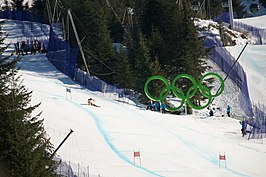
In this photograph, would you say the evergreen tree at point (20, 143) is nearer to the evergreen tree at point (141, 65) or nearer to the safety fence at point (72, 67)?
the safety fence at point (72, 67)

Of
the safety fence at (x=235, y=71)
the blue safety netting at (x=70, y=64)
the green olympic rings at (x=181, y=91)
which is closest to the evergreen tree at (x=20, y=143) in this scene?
the green olympic rings at (x=181, y=91)

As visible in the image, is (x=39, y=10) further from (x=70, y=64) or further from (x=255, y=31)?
(x=70, y=64)

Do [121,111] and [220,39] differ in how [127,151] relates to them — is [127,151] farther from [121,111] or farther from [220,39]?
[220,39]

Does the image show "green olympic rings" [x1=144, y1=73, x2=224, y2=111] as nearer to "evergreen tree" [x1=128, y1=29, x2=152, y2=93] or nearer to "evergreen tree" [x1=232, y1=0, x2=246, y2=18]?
"evergreen tree" [x1=128, y1=29, x2=152, y2=93]

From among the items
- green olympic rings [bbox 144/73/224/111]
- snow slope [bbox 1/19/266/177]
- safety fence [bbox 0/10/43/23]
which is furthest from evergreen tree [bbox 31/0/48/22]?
snow slope [bbox 1/19/266/177]

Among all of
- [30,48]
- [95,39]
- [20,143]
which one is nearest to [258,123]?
[20,143]

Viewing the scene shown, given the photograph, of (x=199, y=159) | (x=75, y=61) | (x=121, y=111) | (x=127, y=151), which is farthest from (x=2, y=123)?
(x=75, y=61)
